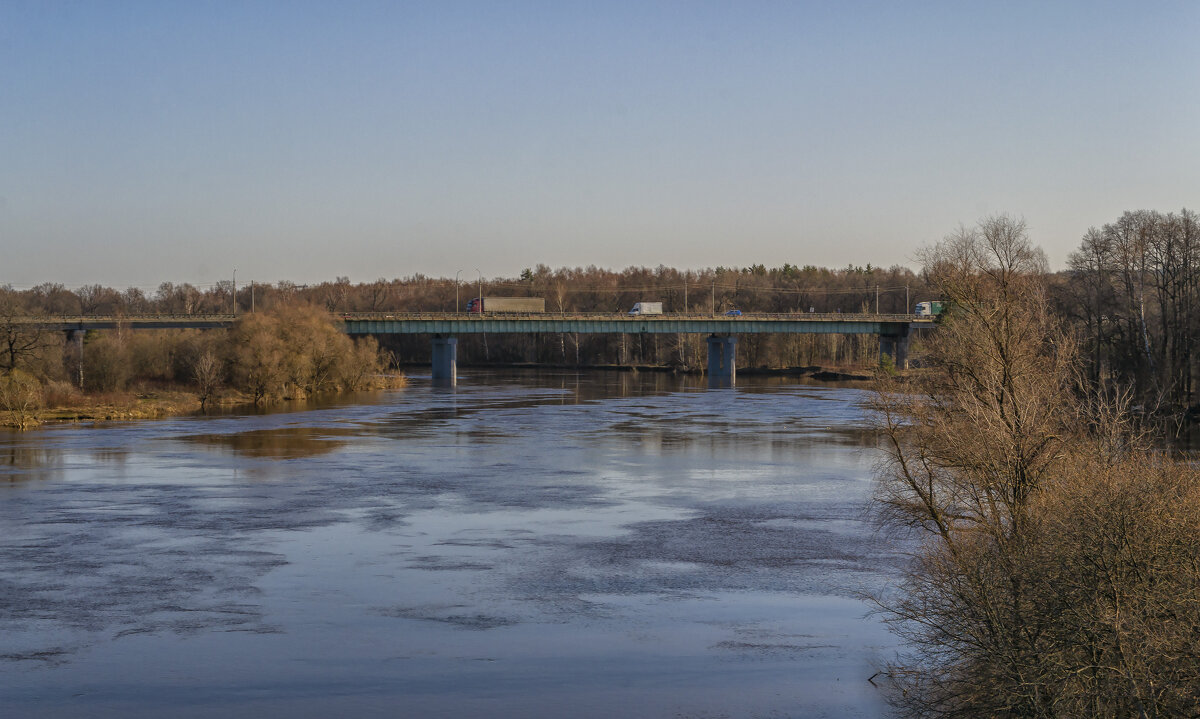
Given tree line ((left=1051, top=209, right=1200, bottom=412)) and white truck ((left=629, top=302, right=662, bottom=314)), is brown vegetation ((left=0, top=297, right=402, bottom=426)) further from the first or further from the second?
tree line ((left=1051, top=209, right=1200, bottom=412))

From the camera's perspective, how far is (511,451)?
51125mm

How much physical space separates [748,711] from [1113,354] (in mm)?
65447

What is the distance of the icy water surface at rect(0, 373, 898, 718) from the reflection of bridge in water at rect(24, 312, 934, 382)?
228ft

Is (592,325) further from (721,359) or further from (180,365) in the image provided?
(180,365)

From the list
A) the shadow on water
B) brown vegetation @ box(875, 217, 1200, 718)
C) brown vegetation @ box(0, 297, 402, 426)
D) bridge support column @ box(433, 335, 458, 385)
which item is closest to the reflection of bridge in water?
bridge support column @ box(433, 335, 458, 385)

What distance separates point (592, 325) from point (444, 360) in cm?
1915

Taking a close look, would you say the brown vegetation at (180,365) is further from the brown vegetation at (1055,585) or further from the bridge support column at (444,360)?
the brown vegetation at (1055,585)

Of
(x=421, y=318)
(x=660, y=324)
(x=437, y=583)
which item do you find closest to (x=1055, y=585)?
(x=437, y=583)

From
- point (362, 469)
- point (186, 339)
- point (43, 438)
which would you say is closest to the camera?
point (362, 469)

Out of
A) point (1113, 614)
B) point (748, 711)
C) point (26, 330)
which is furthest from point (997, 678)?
point (26, 330)

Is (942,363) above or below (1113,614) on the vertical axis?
above

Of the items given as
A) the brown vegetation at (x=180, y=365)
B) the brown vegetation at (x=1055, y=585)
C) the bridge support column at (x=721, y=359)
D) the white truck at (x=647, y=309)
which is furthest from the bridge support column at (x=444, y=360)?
the brown vegetation at (x=1055, y=585)

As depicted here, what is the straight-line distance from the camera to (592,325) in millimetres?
129750

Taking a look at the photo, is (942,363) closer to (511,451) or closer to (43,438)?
(511,451)
